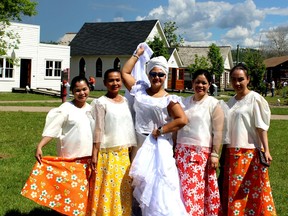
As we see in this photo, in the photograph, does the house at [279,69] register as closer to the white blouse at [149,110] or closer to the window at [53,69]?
the window at [53,69]

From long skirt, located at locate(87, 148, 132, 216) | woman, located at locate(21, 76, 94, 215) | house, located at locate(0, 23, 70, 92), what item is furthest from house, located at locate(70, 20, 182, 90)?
long skirt, located at locate(87, 148, 132, 216)

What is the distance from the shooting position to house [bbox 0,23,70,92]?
108 ft

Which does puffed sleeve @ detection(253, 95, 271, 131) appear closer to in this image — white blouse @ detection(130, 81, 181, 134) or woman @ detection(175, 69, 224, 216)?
woman @ detection(175, 69, 224, 216)

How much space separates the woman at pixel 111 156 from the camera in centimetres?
473

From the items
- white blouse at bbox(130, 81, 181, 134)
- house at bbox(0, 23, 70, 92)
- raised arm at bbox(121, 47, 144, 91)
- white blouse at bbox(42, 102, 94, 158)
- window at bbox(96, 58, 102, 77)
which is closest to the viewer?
white blouse at bbox(130, 81, 181, 134)

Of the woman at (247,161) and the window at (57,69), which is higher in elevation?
the window at (57,69)

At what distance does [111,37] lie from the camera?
150 feet

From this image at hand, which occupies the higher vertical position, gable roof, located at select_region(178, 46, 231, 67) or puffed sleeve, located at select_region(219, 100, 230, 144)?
gable roof, located at select_region(178, 46, 231, 67)

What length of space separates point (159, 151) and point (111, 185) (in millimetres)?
653

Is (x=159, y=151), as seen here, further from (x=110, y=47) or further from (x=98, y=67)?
(x=98, y=67)

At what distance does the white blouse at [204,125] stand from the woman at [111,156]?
2.12 ft

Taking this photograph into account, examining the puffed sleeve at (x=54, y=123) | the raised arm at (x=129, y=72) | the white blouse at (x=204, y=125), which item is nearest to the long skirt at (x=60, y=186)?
the puffed sleeve at (x=54, y=123)

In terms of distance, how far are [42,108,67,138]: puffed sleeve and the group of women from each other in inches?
0.5

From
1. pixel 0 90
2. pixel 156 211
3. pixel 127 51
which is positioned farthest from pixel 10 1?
pixel 156 211
